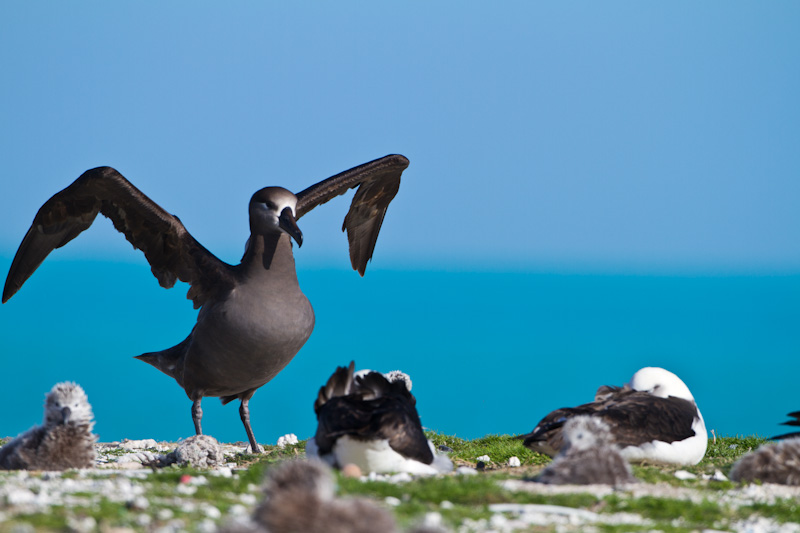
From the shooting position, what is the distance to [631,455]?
8.06m

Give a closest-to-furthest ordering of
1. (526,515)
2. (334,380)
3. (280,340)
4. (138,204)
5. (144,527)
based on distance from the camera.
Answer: (144,527) → (526,515) → (334,380) → (280,340) → (138,204)

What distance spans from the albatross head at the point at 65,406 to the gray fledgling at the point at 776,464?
586 centimetres

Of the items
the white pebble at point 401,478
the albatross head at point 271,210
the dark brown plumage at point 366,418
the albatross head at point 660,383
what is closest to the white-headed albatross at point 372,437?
the dark brown plumage at point 366,418

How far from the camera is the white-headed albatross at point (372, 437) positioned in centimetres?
686

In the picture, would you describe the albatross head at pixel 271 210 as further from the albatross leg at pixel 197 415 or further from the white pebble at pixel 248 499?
the white pebble at pixel 248 499

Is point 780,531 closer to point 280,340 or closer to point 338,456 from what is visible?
point 338,456

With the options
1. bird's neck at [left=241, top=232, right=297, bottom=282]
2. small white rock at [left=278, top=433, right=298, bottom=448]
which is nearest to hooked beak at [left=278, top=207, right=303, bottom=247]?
bird's neck at [left=241, top=232, right=297, bottom=282]

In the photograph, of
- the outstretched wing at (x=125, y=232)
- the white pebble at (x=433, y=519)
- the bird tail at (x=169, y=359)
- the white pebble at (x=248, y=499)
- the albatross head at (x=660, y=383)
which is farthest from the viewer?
the bird tail at (x=169, y=359)

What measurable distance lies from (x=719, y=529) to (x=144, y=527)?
3.31m

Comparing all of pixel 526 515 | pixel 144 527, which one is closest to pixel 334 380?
pixel 526 515

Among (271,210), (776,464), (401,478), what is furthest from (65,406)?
(776,464)

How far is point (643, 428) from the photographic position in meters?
8.09

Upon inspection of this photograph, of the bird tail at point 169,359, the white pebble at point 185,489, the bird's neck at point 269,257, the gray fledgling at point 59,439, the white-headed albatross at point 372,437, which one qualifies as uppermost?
the bird's neck at point 269,257

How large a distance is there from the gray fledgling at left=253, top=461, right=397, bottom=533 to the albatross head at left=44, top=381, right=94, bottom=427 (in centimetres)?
457
